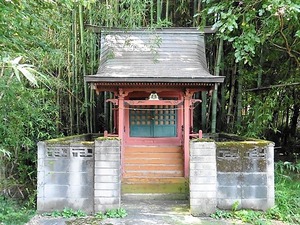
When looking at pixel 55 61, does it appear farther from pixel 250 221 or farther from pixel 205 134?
pixel 250 221

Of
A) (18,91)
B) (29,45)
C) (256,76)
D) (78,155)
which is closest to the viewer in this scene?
(29,45)

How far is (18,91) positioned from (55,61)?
1.19m

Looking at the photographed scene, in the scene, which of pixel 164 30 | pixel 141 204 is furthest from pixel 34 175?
pixel 164 30

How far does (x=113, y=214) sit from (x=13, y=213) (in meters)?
1.60

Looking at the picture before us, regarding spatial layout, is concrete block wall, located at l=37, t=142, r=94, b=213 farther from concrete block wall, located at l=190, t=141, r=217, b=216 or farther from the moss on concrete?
concrete block wall, located at l=190, t=141, r=217, b=216

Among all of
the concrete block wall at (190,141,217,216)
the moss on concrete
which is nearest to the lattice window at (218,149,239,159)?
the concrete block wall at (190,141,217,216)

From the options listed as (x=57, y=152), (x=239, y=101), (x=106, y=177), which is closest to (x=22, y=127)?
(x=57, y=152)

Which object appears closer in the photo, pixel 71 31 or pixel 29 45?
pixel 29 45

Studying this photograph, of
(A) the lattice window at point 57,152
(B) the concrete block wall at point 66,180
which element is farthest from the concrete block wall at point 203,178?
(A) the lattice window at point 57,152

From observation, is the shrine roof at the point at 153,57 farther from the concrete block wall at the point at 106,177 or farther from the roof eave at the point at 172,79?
the concrete block wall at the point at 106,177

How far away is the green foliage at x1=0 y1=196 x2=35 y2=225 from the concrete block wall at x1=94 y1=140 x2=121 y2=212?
116 centimetres

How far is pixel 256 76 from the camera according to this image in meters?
7.50

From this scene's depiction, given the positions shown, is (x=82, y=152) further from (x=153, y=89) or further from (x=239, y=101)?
(x=239, y=101)

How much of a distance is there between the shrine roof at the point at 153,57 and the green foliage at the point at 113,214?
2101 mm
